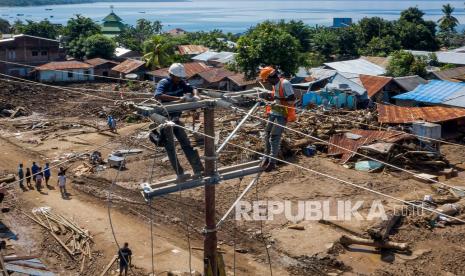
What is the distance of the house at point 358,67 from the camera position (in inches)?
1607


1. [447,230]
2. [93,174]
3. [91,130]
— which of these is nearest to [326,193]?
[447,230]

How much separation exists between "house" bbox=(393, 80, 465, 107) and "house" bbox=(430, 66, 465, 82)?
6202mm

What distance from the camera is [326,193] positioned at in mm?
18875

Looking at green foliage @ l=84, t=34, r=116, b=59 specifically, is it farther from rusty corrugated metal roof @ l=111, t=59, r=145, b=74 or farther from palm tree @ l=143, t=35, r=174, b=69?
palm tree @ l=143, t=35, r=174, b=69

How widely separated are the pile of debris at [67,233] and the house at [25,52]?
32.1 m

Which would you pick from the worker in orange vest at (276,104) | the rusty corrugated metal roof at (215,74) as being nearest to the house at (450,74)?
the rusty corrugated metal roof at (215,74)

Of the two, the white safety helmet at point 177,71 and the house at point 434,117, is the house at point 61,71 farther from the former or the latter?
the white safety helmet at point 177,71

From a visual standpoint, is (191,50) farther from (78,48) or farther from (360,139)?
(360,139)

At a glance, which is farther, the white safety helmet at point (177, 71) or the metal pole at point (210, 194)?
the white safety helmet at point (177, 71)

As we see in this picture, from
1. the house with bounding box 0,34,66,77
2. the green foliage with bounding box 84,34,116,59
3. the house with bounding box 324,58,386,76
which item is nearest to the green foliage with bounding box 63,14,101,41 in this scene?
the green foliage with bounding box 84,34,116,59

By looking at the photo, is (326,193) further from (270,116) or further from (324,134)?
(270,116)

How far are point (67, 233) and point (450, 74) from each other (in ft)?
104

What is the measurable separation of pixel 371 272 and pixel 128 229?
277 inches

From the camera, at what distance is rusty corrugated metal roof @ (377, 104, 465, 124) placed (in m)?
25.2
